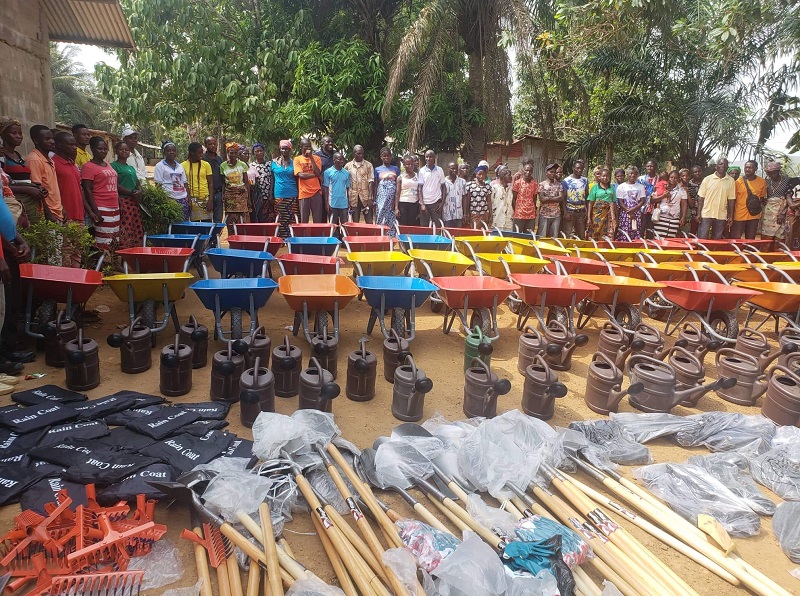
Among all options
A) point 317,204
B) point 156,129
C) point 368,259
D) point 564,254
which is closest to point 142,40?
point 317,204

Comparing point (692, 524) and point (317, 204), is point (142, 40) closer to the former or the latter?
point (317, 204)

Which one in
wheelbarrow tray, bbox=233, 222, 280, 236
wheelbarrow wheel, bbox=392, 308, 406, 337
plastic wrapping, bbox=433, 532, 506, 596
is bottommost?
plastic wrapping, bbox=433, 532, 506, 596

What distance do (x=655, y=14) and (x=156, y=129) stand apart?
52.1 ft

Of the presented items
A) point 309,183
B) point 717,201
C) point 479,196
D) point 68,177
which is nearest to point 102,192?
point 68,177

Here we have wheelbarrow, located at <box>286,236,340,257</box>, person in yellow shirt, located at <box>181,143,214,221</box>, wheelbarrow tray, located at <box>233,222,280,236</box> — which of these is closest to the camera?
wheelbarrow, located at <box>286,236,340,257</box>

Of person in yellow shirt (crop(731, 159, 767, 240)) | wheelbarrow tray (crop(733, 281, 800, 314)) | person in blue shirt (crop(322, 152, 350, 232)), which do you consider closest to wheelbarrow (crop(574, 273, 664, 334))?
wheelbarrow tray (crop(733, 281, 800, 314))

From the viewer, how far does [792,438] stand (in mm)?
3295

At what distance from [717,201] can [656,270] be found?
3.69 metres

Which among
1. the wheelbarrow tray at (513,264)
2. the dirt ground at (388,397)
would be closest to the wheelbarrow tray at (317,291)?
the dirt ground at (388,397)

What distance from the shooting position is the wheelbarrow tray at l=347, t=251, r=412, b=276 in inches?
211

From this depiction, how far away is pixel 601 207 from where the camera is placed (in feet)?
27.3

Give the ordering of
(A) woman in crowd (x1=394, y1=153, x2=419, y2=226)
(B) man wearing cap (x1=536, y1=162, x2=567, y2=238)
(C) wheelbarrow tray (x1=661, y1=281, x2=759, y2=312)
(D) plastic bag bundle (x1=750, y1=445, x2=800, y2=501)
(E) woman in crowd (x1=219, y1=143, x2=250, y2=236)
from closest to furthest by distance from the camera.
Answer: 1. (D) plastic bag bundle (x1=750, y1=445, x2=800, y2=501)
2. (C) wheelbarrow tray (x1=661, y1=281, x2=759, y2=312)
3. (E) woman in crowd (x1=219, y1=143, x2=250, y2=236)
4. (A) woman in crowd (x1=394, y1=153, x2=419, y2=226)
5. (B) man wearing cap (x1=536, y1=162, x2=567, y2=238)

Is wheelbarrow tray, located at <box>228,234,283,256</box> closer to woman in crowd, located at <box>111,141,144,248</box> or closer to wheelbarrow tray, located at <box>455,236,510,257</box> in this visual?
woman in crowd, located at <box>111,141,144,248</box>

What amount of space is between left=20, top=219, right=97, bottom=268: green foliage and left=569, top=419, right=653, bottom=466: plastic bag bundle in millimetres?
4371
